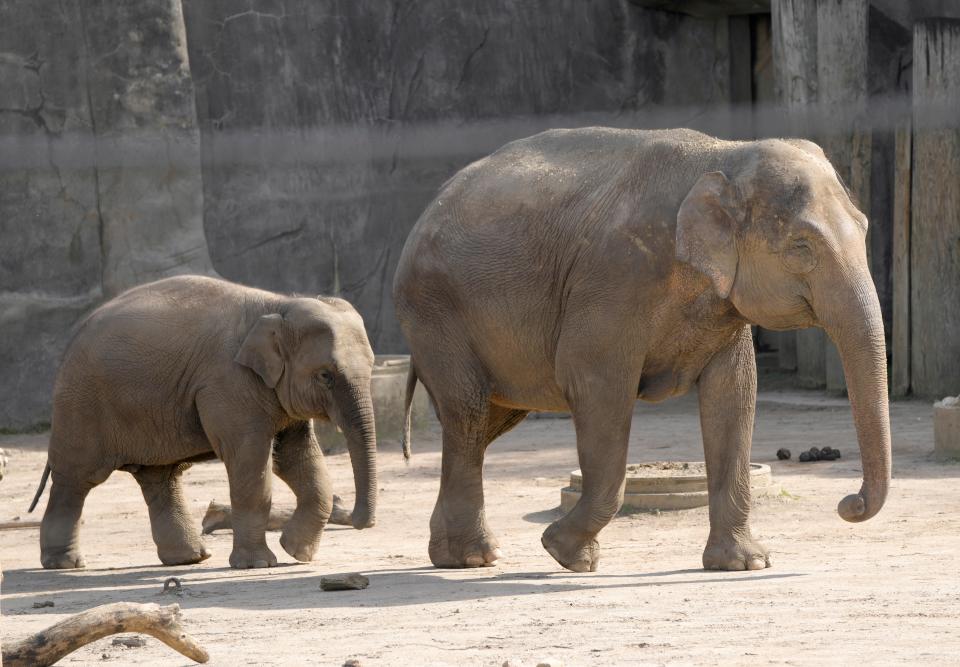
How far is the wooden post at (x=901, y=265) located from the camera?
1366 centimetres

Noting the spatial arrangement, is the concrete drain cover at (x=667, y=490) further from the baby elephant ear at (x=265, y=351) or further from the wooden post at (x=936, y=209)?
the wooden post at (x=936, y=209)

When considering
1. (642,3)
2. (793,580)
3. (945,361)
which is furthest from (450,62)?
(793,580)

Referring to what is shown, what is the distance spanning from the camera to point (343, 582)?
7000 mm

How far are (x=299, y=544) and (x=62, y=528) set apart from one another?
120cm

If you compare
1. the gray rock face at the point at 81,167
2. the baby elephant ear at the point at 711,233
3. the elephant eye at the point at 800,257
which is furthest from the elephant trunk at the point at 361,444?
the gray rock face at the point at 81,167

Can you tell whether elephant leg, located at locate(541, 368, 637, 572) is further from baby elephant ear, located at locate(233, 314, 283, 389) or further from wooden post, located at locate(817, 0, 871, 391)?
wooden post, located at locate(817, 0, 871, 391)

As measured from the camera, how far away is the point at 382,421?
42.1ft

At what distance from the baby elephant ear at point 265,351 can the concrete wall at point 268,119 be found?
5.73 m

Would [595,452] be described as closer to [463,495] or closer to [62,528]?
[463,495]

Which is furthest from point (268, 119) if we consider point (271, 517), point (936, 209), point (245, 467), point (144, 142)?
point (245, 467)

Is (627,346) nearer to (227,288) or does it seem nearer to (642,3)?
(227,288)

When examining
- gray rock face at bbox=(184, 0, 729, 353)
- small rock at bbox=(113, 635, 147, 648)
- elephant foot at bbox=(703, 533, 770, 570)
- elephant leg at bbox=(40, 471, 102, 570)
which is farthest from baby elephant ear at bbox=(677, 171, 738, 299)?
gray rock face at bbox=(184, 0, 729, 353)

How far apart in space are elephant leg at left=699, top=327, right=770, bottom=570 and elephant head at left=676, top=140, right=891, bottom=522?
1.22 feet

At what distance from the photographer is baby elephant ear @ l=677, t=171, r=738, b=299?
6.81 m
